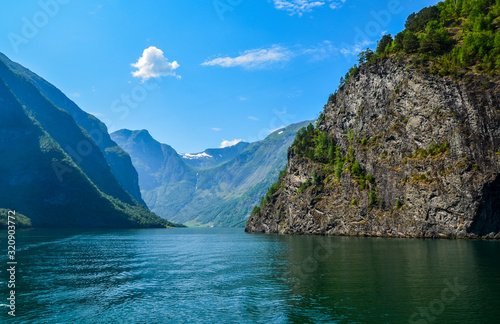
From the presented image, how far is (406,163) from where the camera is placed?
11912 cm

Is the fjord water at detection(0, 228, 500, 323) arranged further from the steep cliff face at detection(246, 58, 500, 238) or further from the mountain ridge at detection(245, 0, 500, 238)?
→ the mountain ridge at detection(245, 0, 500, 238)

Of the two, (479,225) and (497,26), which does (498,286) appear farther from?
(497,26)

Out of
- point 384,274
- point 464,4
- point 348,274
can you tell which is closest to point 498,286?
point 384,274

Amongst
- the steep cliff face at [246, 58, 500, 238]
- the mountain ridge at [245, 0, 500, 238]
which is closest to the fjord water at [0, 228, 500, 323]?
the steep cliff face at [246, 58, 500, 238]

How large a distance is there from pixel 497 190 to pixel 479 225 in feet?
38.8

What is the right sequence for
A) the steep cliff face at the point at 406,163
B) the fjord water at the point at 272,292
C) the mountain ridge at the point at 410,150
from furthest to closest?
1. the mountain ridge at the point at 410,150
2. the steep cliff face at the point at 406,163
3. the fjord water at the point at 272,292

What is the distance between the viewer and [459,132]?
103188 millimetres

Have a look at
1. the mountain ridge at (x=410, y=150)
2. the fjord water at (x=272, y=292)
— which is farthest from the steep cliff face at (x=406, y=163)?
the fjord water at (x=272, y=292)

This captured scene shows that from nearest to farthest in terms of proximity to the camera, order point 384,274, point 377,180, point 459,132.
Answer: point 384,274 → point 459,132 → point 377,180

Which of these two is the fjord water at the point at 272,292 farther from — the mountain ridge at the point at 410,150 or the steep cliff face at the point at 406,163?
the mountain ridge at the point at 410,150

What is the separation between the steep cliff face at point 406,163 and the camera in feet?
319

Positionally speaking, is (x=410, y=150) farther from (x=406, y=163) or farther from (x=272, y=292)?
(x=272, y=292)

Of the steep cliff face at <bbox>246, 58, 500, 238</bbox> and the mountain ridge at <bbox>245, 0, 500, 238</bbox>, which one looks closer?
the steep cliff face at <bbox>246, 58, 500, 238</bbox>

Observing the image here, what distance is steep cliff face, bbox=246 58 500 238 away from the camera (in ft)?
319
